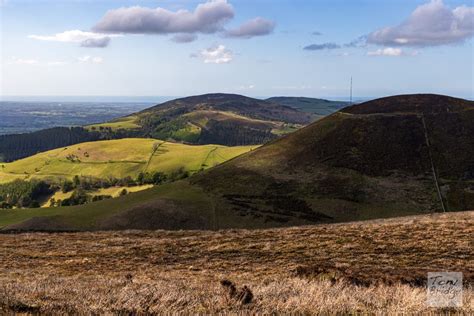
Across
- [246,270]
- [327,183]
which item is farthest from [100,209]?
[246,270]

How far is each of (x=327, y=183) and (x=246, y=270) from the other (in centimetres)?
7596

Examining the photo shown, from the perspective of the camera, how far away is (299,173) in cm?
10381

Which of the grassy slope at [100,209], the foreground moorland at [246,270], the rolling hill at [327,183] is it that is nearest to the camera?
the foreground moorland at [246,270]

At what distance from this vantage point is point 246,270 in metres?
24.2

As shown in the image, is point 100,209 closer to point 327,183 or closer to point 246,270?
point 327,183

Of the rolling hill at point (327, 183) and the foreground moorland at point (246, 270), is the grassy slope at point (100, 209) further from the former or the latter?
the foreground moorland at point (246, 270)

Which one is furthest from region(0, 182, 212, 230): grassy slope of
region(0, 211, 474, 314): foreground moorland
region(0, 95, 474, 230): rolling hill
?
region(0, 211, 474, 314): foreground moorland

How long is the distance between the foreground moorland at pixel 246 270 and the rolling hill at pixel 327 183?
3689 cm

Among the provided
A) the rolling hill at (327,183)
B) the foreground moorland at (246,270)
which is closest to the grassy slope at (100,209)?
the rolling hill at (327,183)

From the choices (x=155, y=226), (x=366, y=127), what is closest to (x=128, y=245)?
(x=155, y=226)

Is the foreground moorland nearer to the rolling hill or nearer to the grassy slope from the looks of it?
the grassy slope

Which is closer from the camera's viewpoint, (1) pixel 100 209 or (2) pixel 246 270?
(2) pixel 246 270

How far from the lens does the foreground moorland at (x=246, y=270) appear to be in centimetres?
1025

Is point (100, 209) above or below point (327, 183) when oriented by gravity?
below
